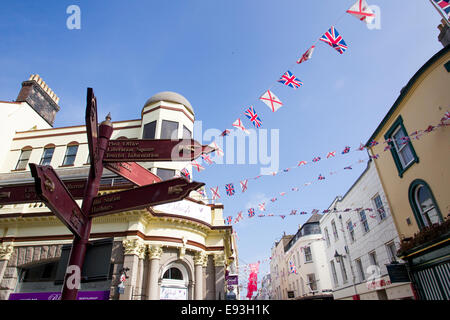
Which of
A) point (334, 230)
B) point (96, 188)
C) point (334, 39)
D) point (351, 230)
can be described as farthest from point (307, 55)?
point (334, 230)

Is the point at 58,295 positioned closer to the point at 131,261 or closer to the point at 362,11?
the point at 131,261

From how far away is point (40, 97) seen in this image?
76.5 feet

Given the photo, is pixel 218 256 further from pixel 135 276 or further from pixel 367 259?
pixel 367 259

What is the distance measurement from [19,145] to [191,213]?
15.1 metres

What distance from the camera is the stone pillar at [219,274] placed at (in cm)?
1382

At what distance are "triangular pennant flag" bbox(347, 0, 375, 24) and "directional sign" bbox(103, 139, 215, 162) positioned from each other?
5.89 meters

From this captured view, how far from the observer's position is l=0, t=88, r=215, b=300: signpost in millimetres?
4113

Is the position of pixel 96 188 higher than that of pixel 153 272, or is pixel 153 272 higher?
pixel 96 188

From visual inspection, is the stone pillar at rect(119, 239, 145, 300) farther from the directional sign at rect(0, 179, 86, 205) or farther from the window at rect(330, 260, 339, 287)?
the window at rect(330, 260, 339, 287)

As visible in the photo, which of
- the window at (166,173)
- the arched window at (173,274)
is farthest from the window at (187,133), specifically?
the arched window at (173,274)

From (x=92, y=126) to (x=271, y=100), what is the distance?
21.9ft

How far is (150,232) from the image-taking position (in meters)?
13.7

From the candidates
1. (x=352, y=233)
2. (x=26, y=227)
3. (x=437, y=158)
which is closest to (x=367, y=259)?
(x=352, y=233)

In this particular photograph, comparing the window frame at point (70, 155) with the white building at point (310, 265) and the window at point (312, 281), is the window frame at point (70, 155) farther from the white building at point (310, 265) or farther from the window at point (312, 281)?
the window at point (312, 281)
